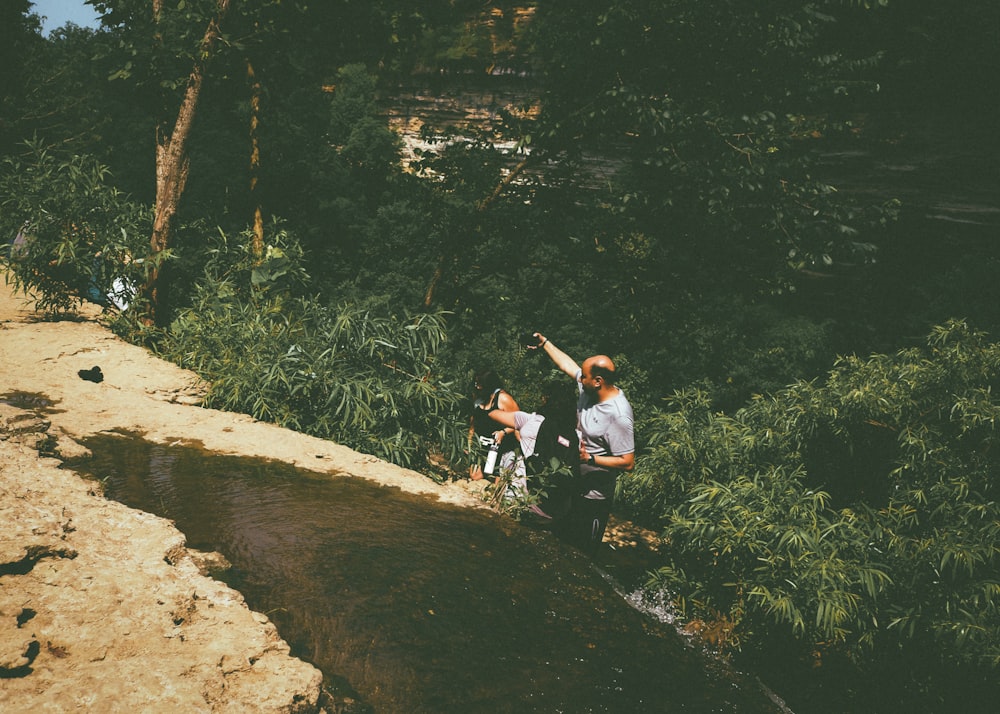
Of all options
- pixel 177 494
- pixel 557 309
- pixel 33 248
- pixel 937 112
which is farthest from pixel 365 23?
pixel 937 112

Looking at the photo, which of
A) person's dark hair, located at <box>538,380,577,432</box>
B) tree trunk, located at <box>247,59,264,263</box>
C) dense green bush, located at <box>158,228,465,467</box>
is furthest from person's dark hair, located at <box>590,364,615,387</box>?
tree trunk, located at <box>247,59,264,263</box>

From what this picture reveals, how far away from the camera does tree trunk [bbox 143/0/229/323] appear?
7.24 meters

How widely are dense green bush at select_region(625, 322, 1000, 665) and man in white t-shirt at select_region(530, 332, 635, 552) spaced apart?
0.98m

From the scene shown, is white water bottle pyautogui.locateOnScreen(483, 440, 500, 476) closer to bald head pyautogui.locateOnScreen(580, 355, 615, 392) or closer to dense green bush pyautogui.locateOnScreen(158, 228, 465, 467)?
dense green bush pyautogui.locateOnScreen(158, 228, 465, 467)

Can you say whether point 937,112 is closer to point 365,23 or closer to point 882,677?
point 365,23

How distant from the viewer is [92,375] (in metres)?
5.46

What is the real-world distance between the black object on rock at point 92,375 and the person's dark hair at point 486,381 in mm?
Result: 3023

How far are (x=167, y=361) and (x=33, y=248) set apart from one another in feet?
7.09

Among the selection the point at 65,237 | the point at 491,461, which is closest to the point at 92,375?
the point at 65,237

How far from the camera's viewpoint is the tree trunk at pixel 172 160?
7.24 metres

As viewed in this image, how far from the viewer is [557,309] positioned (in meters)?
12.6

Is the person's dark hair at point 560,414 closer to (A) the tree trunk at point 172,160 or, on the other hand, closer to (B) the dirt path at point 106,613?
(B) the dirt path at point 106,613

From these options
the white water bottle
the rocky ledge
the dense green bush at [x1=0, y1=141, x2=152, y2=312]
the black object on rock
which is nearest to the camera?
the rocky ledge

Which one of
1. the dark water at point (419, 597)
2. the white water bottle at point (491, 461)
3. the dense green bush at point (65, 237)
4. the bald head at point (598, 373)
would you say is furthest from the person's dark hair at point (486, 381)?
the dense green bush at point (65, 237)
